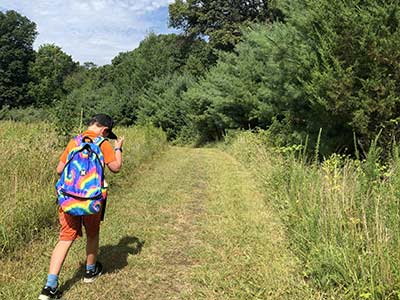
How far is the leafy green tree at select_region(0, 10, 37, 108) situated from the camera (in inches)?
2416

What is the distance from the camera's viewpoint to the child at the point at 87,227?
3.58 m

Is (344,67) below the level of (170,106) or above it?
above

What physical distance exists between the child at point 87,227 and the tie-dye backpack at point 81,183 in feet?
0.46

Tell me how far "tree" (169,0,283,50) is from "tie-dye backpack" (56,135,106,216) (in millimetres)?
31095

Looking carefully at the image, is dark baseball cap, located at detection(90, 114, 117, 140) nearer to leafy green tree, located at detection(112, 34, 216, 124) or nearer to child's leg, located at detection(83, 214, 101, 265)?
child's leg, located at detection(83, 214, 101, 265)

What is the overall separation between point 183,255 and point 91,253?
1.27 m

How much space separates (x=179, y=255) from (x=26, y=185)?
2.52m

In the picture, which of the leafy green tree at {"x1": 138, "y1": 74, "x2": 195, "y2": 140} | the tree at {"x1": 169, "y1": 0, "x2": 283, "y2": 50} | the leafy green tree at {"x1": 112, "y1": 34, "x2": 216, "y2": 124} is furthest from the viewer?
the leafy green tree at {"x1": 112, "y1": 34, "x2": 216, "y2": 124}

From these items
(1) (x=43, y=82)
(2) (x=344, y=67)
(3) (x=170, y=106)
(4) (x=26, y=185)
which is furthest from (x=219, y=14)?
(1) (x=43, y=82)

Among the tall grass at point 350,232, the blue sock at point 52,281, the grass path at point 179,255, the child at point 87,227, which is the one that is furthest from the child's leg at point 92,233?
the tall grass at point 350,232

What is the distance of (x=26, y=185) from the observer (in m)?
5.47

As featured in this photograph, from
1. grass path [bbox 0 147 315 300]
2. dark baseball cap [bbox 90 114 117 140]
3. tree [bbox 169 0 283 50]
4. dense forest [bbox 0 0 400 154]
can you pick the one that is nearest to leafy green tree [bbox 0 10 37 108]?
dense forest [bbox 0 0 400 154]

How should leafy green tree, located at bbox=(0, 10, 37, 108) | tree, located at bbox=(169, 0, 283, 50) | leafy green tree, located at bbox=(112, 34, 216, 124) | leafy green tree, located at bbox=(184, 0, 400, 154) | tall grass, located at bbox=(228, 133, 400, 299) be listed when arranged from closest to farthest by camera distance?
1. tall grass, located at bbox=(228, 133, 400, 299)
2. leafy green tree, located at bbox=(184, 0, 400, 154)
3. tree, located at bbox=(169, 0, 283, 50)
4. leafy green tree, located at bbox=(112, 34, 216, 124)
5. leafy green tree, located at bbox=(0, 10, 37, 108)

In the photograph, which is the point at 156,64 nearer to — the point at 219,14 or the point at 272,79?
the point at 219,14
